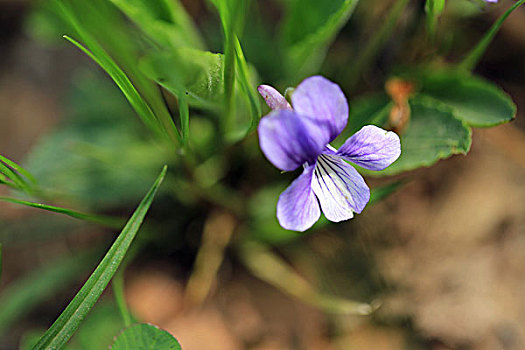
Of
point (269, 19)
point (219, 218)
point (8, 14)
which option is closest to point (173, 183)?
point (219, 218)

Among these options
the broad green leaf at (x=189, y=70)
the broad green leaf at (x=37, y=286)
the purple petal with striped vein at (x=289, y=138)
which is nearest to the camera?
the purple petal with striped vein at (x=289, y=138)

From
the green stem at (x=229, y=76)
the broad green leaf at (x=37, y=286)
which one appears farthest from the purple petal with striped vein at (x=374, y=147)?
the broad green leaf at (x=37, y=286)

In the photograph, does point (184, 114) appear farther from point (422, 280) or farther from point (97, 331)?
point (422, 280)

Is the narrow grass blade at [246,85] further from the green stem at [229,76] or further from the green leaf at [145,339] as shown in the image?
the green leaf at [145,339]

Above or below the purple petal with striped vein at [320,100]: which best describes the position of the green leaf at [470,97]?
below

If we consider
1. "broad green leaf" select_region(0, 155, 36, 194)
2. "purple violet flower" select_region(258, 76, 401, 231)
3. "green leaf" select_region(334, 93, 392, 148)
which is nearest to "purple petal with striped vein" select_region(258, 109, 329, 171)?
"purple violet flower" select_region(258, 76, 401, 231)

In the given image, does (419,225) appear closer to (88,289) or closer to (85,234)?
(88,289)

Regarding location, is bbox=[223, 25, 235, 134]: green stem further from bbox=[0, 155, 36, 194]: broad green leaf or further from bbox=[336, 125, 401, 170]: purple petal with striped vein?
bbox=[0, 155, 36, 194]: broad green leaf
